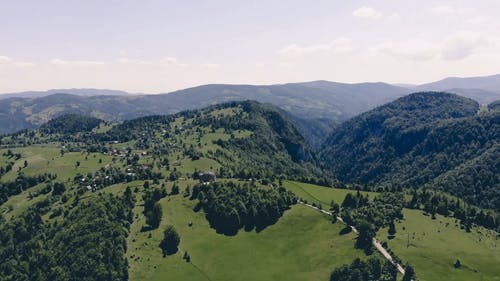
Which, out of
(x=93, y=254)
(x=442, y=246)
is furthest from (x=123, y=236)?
(x=442, y=246)

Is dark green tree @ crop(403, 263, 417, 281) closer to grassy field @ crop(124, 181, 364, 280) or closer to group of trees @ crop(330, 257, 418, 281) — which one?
group of trees @ crop(330, 257, 418, 281)

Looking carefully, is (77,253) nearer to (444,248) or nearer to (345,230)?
(345,230)

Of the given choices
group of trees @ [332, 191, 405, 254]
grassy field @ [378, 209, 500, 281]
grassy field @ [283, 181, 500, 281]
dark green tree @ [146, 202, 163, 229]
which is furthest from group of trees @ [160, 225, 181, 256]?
grassy field @ [378, 209, 500, 281]

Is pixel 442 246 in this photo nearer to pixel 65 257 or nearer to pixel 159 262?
pixel 159 262

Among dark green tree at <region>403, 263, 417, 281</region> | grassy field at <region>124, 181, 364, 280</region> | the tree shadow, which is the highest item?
the tree shadow

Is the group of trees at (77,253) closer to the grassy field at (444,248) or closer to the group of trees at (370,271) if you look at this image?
the group of trees at (370,271)

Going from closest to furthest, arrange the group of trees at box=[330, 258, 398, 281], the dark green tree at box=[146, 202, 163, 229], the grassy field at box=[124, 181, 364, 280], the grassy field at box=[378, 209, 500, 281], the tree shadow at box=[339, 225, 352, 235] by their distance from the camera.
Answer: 1. the group of trees at box=[330, 258, 398, 281]
2. the grassy field at box=[378, 209, 500, 281]
3. the grassy field at box=[124, 181, 364, 280]
4. the tree shadow at box=[339, 225, 352, 235]
5. the dark green tree at box=[146, 202, 163, 229]
